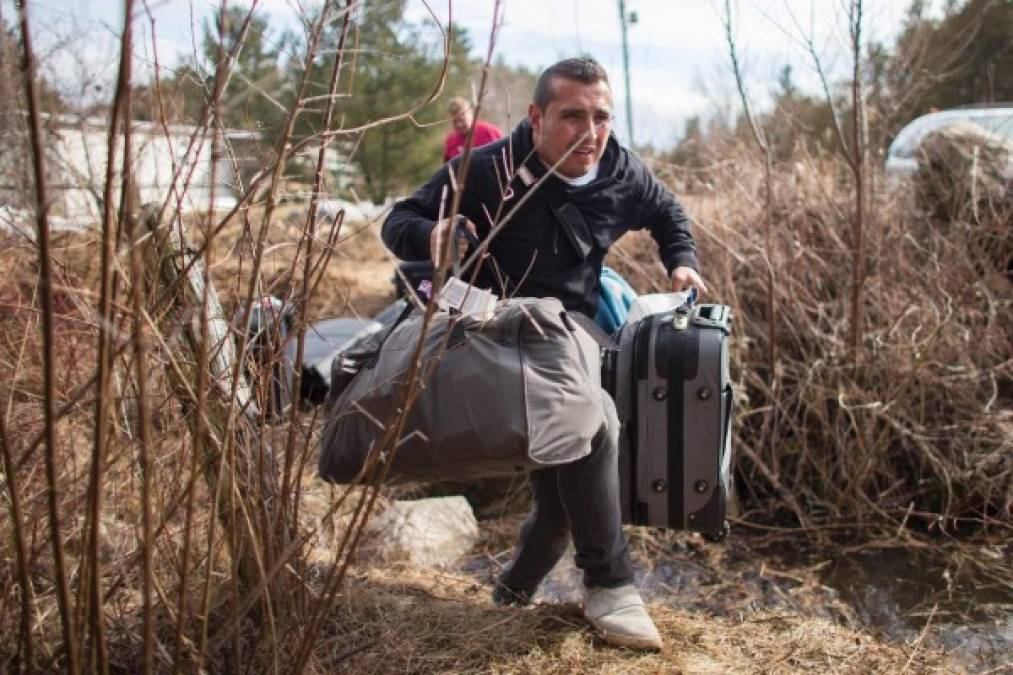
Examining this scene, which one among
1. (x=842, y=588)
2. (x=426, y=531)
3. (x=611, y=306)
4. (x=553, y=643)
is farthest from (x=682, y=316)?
(x=426, y=531)

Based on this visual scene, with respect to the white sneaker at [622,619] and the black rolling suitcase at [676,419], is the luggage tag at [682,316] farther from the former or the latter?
the white sneaker at [622,619]

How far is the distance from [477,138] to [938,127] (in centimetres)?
322

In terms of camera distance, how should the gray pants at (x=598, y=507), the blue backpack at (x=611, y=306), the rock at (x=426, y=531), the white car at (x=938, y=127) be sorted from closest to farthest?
the gray pants at (x=598, y=507) → the blue backpack at (x=611, y=306) → the rock at (x=426, y=531) → the white car at (x=938, y=127)

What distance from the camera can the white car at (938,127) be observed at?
5695 millimetres

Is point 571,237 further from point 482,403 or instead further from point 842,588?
point 842,588

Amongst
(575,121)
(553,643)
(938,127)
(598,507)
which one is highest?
(938,127)

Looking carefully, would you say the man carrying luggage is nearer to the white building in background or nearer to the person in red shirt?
the white building in background

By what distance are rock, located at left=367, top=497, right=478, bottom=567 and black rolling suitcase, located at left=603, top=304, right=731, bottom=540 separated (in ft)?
4.61

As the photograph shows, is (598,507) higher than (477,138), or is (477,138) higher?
(477,138)

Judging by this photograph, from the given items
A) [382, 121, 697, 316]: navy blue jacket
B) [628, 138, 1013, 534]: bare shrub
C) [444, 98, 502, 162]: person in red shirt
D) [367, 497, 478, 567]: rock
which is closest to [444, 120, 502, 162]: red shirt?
[444, 98, 502, 162]: person in red shirt

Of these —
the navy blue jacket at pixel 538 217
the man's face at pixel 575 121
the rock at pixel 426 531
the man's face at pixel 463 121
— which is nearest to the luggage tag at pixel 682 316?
the navy blue jacket at pixel 538 217

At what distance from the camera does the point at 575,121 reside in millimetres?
2621

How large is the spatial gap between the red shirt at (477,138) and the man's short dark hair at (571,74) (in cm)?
390

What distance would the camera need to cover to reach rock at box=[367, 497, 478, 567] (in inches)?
150
